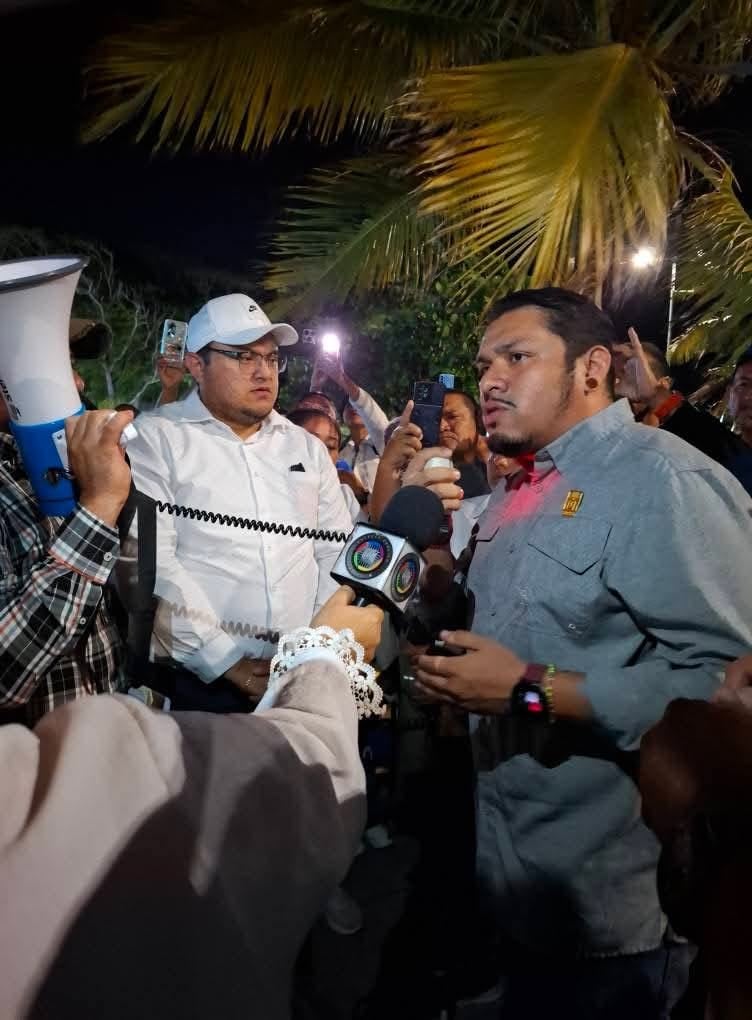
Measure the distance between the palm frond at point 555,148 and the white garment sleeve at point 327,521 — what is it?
1.51 meters

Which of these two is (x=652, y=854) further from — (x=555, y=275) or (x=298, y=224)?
(x=298, y=224)

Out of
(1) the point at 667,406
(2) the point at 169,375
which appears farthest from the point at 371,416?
(1) the point at 667,406

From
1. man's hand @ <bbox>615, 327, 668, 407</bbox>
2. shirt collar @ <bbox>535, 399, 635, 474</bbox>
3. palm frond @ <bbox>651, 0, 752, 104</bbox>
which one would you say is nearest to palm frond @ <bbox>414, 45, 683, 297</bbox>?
man's hand @ <bbox>615, 327, 668, 407</bbox>

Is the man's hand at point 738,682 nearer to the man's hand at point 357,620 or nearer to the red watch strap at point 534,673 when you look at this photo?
the red watch strap at point 534,673

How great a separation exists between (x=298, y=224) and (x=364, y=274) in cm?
62

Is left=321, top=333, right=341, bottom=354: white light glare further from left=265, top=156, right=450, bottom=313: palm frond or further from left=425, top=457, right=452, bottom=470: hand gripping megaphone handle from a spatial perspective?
left=425, top=457, right=452, bottom=470: hand gripping megaphone handle

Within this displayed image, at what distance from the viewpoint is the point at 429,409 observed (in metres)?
2.66

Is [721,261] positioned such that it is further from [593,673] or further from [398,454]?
[593,673]

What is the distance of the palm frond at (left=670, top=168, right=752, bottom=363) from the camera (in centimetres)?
517

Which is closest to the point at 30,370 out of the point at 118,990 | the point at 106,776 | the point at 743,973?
the point at 106,776

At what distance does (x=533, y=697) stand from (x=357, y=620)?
55cm

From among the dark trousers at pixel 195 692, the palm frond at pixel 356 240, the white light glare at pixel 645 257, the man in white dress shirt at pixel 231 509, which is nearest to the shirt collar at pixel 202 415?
the man in white dress shirt at pixel 231 509

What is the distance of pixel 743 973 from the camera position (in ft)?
2.42

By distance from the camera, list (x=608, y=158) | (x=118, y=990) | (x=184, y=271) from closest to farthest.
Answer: (x=118, y=990) < (x=608, y=158) < (x=184, y=271)
